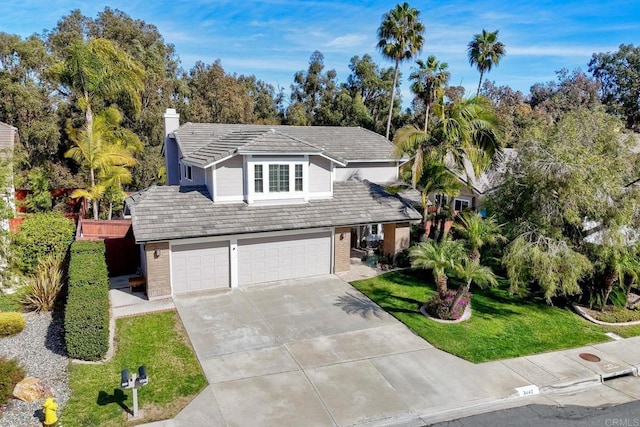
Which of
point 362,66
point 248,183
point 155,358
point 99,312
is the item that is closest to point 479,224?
point 248,183

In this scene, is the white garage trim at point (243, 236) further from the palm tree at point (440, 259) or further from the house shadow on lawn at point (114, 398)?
the house shadow on lawn at point (114, 398)

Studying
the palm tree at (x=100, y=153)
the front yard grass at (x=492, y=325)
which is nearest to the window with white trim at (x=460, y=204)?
the front yard grass at (x=492, y=325)

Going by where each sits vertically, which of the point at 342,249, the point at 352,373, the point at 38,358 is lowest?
the point at 352,373

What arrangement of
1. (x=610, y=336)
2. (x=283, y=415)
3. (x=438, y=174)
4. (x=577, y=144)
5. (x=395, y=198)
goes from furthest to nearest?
(x=395, y=198), (x=438, y=174), (x=577, y=144), (x=610, y=336), (x=283, y=415)

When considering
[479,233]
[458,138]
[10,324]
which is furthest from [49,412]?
[458,138]

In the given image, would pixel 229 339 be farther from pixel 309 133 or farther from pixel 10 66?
pixel 10 66

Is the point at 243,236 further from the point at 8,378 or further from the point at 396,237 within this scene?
the point at 8,378
